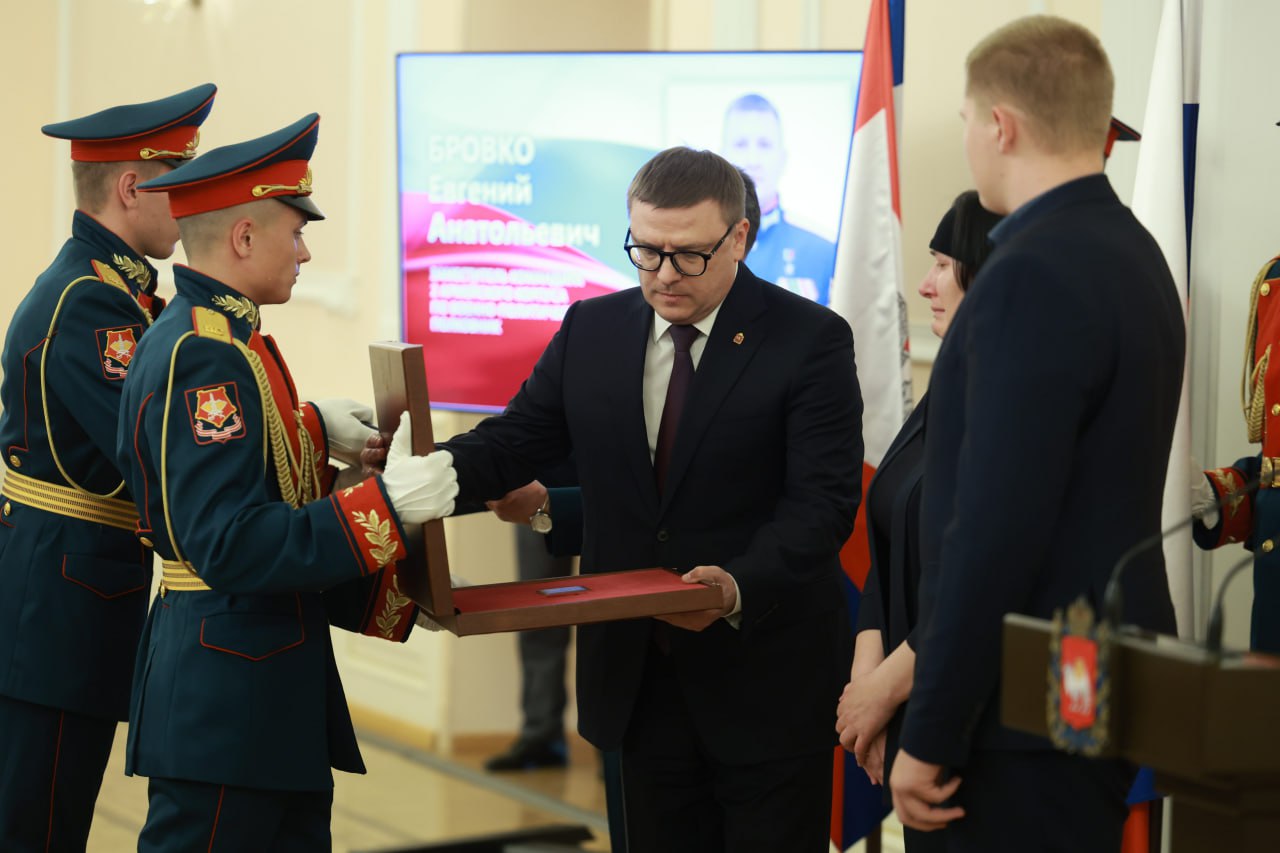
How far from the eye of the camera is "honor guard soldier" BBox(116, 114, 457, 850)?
6.59ft

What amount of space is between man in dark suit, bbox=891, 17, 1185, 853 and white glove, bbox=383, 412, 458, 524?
0.73 metres

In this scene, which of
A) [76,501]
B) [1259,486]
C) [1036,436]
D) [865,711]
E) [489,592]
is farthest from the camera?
[76,501]

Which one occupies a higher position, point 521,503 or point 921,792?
point 521,503

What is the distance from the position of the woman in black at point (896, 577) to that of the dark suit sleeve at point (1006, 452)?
0.28 meters

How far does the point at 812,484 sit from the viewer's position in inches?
88.4

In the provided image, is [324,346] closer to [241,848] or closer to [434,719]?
[434,719]

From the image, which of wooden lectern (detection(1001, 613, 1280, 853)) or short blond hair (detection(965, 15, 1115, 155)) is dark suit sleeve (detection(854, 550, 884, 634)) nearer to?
wooden lectern (detection(1001, 613, 1280, 853))

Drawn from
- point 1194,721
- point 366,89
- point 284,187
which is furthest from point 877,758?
point 366,89

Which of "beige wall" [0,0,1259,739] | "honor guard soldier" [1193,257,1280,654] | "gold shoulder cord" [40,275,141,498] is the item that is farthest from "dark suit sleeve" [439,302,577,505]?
"beige wall" [0,0,1259,739]

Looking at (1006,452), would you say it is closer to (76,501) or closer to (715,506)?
(715,506)

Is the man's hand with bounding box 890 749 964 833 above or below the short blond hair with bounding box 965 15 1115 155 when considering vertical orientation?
below

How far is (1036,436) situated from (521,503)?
1247mm

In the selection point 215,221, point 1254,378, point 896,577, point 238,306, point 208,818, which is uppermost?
point 215,221

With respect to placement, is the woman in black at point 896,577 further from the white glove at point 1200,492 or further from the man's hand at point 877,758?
the white glove at point 1200,492
